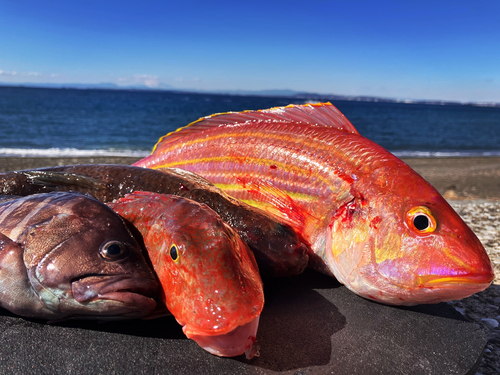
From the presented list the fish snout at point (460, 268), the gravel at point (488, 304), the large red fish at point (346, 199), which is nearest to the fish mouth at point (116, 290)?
the large red fish at point (346, 199)

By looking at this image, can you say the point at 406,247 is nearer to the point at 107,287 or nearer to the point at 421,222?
the point at 421,222

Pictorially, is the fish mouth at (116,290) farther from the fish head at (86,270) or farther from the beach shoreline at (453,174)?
the beach shoreline at (453,174)

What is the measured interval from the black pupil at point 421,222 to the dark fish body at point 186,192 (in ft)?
2.66

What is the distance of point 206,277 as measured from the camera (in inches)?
71.4

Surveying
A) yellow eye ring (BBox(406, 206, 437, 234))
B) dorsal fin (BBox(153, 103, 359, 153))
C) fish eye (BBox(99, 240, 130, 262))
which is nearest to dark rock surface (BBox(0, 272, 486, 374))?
fish eye (BBox(99, 240, 130, 262))

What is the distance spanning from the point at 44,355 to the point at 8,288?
40 cm

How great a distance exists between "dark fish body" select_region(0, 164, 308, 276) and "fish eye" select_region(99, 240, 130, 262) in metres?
0.92

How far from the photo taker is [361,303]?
2.64 metres

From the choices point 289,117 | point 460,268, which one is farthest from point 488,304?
point 289,117

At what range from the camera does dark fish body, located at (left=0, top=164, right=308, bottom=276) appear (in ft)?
8.62

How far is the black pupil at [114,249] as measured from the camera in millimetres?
1925

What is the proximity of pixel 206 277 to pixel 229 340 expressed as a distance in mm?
330

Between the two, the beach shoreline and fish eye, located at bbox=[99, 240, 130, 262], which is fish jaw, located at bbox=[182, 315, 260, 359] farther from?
the beach shoreline

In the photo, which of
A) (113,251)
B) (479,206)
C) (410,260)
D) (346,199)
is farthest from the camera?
(479,206)
